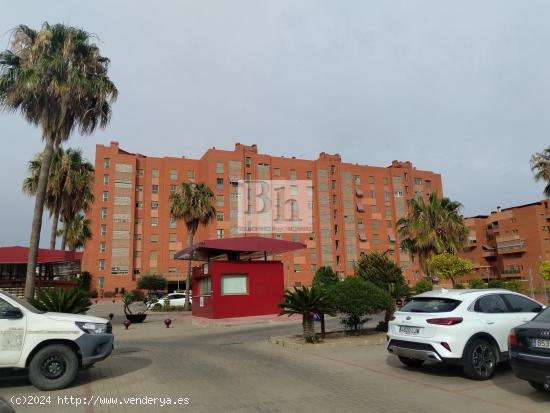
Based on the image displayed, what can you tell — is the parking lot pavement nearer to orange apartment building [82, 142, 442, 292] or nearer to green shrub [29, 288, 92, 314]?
green shrub [29, 288, 92, 314]

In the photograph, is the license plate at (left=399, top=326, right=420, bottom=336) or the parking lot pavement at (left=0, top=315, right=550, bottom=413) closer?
the parking lot pavement at (left=0, top=315, right=550, bottom=413)

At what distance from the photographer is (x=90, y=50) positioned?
20203mm

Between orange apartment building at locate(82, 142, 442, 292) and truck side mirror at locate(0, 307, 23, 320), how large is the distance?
2565 inches

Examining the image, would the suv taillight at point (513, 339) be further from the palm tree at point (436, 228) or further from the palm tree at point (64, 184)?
the palm tree at point (436, 228)

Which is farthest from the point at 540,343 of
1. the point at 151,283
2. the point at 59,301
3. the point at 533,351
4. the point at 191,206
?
the point at 151,283

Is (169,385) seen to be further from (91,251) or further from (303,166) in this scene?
(303,166)

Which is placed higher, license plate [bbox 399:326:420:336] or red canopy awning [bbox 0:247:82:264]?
red canopy awning [bbox 0:247:82:264]

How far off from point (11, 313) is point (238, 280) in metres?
19.1

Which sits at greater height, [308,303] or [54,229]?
[54,229]

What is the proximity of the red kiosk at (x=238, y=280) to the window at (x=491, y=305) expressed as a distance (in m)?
18.1

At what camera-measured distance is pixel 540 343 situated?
6.16 meters

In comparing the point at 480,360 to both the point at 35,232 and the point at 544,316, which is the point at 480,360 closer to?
the point at 544,316

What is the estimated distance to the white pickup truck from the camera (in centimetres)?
727

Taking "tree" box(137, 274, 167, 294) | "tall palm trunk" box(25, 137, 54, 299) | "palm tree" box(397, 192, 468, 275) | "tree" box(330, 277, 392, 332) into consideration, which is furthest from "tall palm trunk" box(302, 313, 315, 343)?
"tree" box(137, 274, 167, 294)
